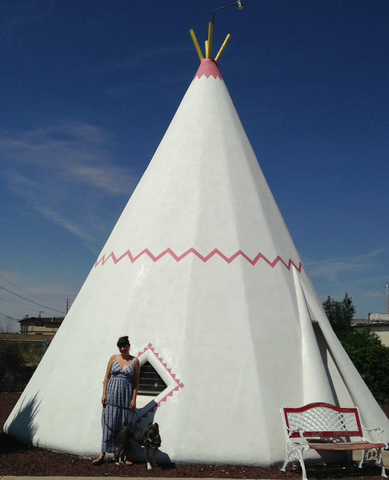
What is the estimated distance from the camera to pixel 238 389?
4809mm

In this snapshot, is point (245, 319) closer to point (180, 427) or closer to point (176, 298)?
point (176, 298)

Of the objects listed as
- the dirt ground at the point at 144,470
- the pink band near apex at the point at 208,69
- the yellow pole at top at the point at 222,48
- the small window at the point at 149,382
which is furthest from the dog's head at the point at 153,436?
the yellow pole at top at the point at 222,48

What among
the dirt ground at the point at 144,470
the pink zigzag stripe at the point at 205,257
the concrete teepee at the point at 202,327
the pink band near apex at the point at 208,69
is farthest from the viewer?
the pink band near apex at the point at 208,69

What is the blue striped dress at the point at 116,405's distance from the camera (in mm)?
4613

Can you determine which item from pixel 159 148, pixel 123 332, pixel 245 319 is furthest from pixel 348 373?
pixel 159 148

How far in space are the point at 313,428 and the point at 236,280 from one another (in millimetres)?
1865

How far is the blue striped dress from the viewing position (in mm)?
4613

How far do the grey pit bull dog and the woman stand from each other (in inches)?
5.3

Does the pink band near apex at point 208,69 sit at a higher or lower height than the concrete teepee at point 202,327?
higher

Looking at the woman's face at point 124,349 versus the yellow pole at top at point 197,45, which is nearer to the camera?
the woman's face at point 124,349

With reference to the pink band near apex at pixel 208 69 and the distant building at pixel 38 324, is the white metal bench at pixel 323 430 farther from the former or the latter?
the distant building at pixel 38 324

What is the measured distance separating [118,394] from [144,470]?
2.57ft

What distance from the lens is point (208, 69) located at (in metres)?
7.54

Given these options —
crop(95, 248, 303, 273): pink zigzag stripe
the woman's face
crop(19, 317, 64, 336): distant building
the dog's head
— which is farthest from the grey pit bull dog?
crop(19, 317, 64, 336): distant building
